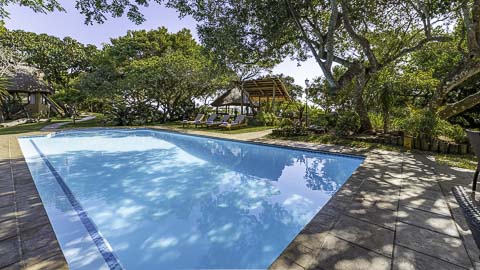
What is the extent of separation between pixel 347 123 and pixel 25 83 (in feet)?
90.3

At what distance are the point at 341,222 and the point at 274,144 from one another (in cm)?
631

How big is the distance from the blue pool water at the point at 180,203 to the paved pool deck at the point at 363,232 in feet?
1.15

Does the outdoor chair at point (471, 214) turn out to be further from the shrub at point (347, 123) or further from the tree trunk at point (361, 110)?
the tree trunk at point (361, 110)

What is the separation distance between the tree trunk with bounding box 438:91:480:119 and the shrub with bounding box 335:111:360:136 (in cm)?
287

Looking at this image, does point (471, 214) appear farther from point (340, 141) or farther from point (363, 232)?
point (340, 141)

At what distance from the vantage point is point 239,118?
14953 millimetres

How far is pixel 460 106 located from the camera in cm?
789

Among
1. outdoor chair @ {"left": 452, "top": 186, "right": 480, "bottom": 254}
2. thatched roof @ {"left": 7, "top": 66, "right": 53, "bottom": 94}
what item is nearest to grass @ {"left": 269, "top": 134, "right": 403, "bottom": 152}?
outdoor chair @ {"left": 452, "top": 186, "right": 480, "bottom": 254}

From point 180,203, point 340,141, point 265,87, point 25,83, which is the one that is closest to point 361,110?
point 340,141

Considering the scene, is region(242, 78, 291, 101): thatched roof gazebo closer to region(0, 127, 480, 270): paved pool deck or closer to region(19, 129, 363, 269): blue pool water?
region(19, 129, 363, 269): blue pool water

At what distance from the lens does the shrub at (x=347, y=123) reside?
984 centimetres

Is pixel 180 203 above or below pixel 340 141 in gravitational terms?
below

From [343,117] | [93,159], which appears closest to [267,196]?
[93,159]

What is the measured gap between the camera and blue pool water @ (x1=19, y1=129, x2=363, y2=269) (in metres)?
2.62
